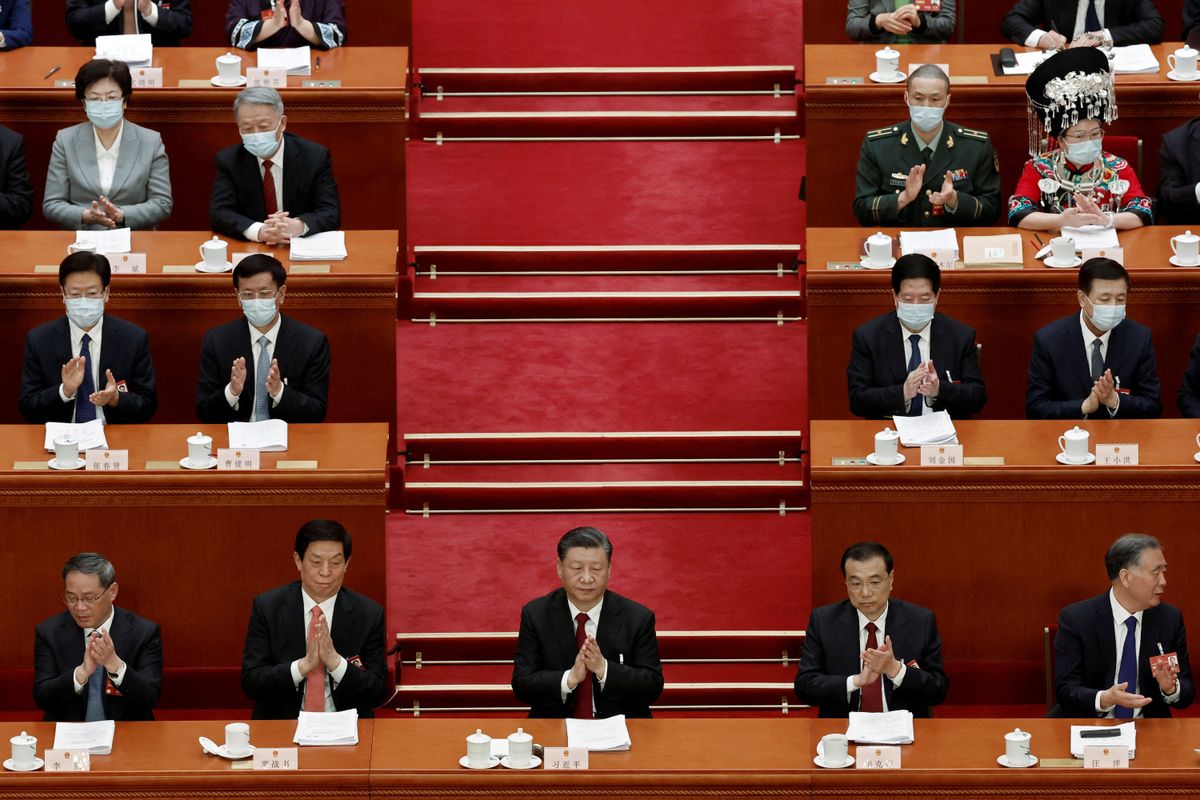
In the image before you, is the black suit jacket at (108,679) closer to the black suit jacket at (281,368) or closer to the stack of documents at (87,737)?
the stack of documents at (87,737)

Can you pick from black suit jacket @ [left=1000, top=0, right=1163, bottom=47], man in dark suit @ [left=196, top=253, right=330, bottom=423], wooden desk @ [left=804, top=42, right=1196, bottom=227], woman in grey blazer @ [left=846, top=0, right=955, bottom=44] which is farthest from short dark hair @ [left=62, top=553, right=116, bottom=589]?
black suit jacket @ [left=1000, top=0, right=1163, bottom=47]

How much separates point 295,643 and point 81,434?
62 centimetres

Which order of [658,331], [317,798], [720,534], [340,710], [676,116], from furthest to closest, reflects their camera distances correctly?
1. [676,116]
2. [658,331]
3. [720,534]
4. [340,710]
5. [317,798]

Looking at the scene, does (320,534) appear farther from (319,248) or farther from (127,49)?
(127,49)

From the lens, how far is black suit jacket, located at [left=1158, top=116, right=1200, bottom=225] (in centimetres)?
501

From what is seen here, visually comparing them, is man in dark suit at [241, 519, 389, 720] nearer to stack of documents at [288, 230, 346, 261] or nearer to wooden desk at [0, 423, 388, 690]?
wooden desk at [0, 423, 388, 690]

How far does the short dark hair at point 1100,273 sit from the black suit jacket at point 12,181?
2336 millimetres

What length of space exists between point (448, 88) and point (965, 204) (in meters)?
1.46

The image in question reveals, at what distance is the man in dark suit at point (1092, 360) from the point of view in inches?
176

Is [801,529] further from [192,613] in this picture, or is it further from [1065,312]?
[192,613]

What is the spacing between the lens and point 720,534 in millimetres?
4680

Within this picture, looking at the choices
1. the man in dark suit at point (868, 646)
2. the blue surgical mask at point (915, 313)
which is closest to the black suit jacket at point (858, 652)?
the man in dark suit at point (868, 646)

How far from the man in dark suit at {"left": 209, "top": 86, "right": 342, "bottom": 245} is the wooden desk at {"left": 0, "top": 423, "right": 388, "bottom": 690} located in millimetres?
862

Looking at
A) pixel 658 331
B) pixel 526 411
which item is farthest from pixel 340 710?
pixel 658 331
